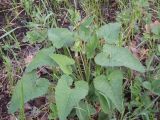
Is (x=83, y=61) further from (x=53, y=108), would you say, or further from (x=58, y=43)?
(x=53, y=108)

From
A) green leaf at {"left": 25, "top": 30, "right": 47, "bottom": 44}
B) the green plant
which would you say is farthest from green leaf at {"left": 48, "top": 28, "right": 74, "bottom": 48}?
green leaf at {"left": 25, "top": 30, "right": 47, "bottom": 44}

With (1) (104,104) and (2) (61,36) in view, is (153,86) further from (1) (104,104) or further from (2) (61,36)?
(2) (61,36)

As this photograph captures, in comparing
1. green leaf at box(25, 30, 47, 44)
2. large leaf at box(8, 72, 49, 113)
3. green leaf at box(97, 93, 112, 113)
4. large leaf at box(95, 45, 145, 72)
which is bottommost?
green leaf at box(97, 93, 112, 113)

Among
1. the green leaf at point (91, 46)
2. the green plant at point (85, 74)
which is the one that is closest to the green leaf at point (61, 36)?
the green plant at point (85, 74)

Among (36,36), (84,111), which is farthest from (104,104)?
(36,36)

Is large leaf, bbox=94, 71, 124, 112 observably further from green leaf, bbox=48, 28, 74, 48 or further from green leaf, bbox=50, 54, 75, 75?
green leaf, bbox=48, 28, 74, 48

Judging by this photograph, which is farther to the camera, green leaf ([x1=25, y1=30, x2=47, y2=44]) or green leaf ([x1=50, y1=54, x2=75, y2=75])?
green leaf ([x1=25, y1=30, x2=47, y2=44])

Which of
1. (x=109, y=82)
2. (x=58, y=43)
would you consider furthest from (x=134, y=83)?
(x=58, y=43)

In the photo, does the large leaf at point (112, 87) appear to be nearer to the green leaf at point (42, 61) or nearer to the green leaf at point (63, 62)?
the green leaf at point (63, 62)
